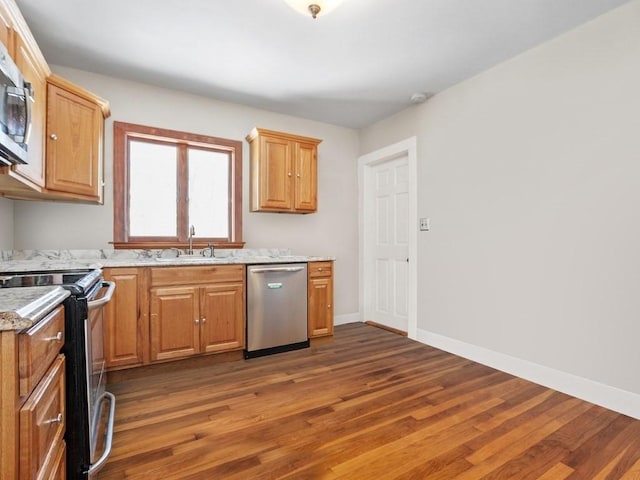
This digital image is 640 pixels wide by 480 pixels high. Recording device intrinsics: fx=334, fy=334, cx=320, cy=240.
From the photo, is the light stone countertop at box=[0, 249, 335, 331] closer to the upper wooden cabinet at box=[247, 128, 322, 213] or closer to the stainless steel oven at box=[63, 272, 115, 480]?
the stainless steel oven at box=[63, 272, 115, 480]

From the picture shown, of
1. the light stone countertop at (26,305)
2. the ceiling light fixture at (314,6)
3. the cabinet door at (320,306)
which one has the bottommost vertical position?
the cabinet door at (320,306)

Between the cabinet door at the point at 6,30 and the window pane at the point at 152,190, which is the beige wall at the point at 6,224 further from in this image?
the cabinet door at the point at 6,30

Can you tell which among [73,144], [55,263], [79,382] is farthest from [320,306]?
[73,144]

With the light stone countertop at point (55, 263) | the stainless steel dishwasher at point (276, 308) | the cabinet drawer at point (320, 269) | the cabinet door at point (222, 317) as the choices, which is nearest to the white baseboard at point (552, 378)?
the cabinet drawer at point (320, 269)

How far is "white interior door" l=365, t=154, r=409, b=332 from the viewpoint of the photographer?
3889 millimetres

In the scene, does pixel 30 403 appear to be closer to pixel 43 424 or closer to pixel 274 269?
pixel 43 424

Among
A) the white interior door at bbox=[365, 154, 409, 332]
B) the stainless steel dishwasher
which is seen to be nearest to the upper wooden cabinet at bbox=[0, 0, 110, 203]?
the stainless steel dishwasher

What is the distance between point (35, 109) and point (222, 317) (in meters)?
1.93

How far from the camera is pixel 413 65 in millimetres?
2820

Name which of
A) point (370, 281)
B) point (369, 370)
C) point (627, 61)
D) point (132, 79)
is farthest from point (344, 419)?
point (132, 79)

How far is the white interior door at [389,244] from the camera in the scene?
389 cm

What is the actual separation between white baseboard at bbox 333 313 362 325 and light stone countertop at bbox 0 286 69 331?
3336 mm

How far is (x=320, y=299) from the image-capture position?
3.44 meters

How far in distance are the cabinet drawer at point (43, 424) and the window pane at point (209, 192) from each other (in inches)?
93.3
